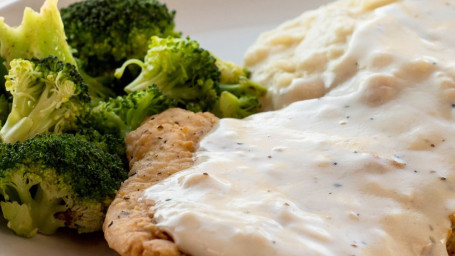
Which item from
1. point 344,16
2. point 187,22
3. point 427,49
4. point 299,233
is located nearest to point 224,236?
point 299,233

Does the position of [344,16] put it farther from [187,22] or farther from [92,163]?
[92,163]

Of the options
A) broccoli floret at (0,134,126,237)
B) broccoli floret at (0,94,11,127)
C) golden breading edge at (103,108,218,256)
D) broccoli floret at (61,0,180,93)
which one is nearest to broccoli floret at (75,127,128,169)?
golden breading edge at (103,108,218,256)

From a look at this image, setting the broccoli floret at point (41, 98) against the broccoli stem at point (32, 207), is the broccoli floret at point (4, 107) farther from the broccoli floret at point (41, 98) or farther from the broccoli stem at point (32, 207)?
the broccoli stem at point (32, 207)

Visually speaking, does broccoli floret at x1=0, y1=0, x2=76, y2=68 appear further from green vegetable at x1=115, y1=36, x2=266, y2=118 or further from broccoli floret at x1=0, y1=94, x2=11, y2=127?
green vegetable at x1=115, y1=36, x2=266, y2=118

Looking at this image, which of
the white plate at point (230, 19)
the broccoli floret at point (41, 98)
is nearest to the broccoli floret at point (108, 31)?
the white plate at point (230, 19)

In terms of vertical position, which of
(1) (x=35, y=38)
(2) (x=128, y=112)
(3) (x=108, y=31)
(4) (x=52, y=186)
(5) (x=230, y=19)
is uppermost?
(1) (x=35, y=38)

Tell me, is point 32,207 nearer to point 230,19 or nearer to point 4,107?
point 4,107

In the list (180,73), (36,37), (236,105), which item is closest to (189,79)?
(180,73)
